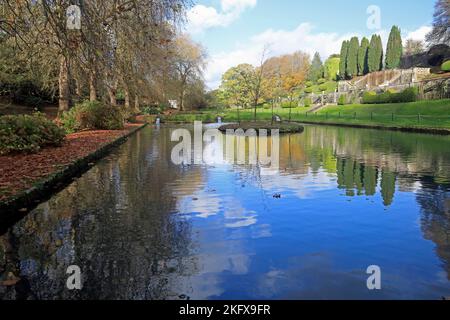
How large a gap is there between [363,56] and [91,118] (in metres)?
70.0

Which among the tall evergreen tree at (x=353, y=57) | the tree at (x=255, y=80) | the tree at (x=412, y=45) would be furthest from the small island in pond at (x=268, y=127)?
the tree at (x=412, y=45)

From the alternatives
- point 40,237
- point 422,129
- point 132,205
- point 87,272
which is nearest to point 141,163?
point 132,205

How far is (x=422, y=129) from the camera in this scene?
2678cm

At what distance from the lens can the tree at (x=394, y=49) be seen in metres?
73.1

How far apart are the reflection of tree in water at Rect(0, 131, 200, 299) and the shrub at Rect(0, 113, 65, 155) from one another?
420 centimetres

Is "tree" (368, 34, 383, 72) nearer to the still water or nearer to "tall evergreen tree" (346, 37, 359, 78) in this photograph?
"tall evergreen tree" (346, 37, 359, 78)

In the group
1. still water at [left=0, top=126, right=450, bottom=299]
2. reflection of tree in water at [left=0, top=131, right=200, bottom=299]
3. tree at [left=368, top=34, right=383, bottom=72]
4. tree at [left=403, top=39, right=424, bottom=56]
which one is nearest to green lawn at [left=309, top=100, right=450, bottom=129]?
still water at [left=0, top=126, right=450, bottom=299]

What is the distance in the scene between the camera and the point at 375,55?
7775cm

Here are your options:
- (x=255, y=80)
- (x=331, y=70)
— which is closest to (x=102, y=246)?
(x=255, y=80)

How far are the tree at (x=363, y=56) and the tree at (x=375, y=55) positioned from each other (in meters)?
2.59

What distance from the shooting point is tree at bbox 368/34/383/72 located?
254ft

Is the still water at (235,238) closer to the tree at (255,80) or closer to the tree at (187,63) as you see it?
the tree at (255,80)
